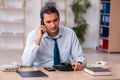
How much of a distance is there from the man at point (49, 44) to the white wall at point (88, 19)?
5.75 m

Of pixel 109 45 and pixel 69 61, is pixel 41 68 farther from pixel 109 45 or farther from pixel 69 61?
pixel 109 45

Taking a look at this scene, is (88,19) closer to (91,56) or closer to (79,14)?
(79,14)

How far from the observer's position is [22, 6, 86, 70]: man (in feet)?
10.4

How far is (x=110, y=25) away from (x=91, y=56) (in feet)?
3.90

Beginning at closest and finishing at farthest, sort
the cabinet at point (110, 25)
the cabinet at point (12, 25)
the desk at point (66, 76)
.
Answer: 1. the desk at point (66, 76)
2. the cabinet at point (110, 25)
3. the cabinet at point (12, 25)

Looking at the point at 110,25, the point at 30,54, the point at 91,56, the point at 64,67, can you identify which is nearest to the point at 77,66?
the point at 64,67

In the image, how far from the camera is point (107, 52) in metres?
8.82

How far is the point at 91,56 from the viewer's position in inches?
318

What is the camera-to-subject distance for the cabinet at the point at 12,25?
8891 mm

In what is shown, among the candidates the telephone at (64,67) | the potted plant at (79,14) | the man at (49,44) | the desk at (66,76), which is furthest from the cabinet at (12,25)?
the desk at (66,76)

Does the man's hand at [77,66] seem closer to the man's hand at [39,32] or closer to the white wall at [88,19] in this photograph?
the man's hand at [39,32]

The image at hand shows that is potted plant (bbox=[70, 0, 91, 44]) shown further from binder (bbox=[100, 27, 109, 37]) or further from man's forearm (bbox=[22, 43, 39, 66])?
man's forearm (bbox=[22, 43, 39, 66])

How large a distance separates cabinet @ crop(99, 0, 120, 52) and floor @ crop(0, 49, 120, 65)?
A: 0.26 meters

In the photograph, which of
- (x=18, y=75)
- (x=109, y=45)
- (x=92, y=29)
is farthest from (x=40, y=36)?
(x=92, y=29)
